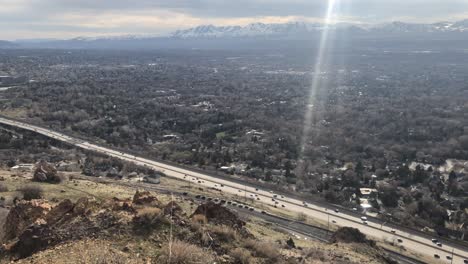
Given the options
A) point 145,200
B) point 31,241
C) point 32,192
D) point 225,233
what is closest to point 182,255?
point 225,233

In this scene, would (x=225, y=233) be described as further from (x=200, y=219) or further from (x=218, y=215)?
(x=218, y=215)

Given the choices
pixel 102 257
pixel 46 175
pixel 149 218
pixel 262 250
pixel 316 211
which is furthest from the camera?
pixel 316 211

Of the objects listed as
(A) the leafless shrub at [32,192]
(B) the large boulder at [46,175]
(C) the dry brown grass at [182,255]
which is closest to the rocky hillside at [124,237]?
(C) the dry brown grass at [182,255]

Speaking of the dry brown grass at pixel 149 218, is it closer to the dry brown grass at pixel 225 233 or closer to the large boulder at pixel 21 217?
the dry brown grass at pixel 225 233

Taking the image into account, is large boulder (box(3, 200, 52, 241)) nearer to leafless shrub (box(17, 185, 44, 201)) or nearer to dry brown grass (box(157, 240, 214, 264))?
dry brown grass (box(157, 240, 214, 264))

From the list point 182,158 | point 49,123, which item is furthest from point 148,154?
point 49,123

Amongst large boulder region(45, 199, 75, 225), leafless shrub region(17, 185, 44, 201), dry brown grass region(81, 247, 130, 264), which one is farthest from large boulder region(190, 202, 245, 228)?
leafless shrub region(17, 185, 44, 201)

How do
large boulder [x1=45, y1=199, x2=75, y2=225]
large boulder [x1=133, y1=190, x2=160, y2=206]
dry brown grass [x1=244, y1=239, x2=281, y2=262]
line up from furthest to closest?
large boulder [x1=133, y1=190, x2=160, y2=206]
large boulder [x1=45, y1=199, x2=75, y2=225]
dry brown grass [x1=244, y1=239, x2=281, y2=262]
